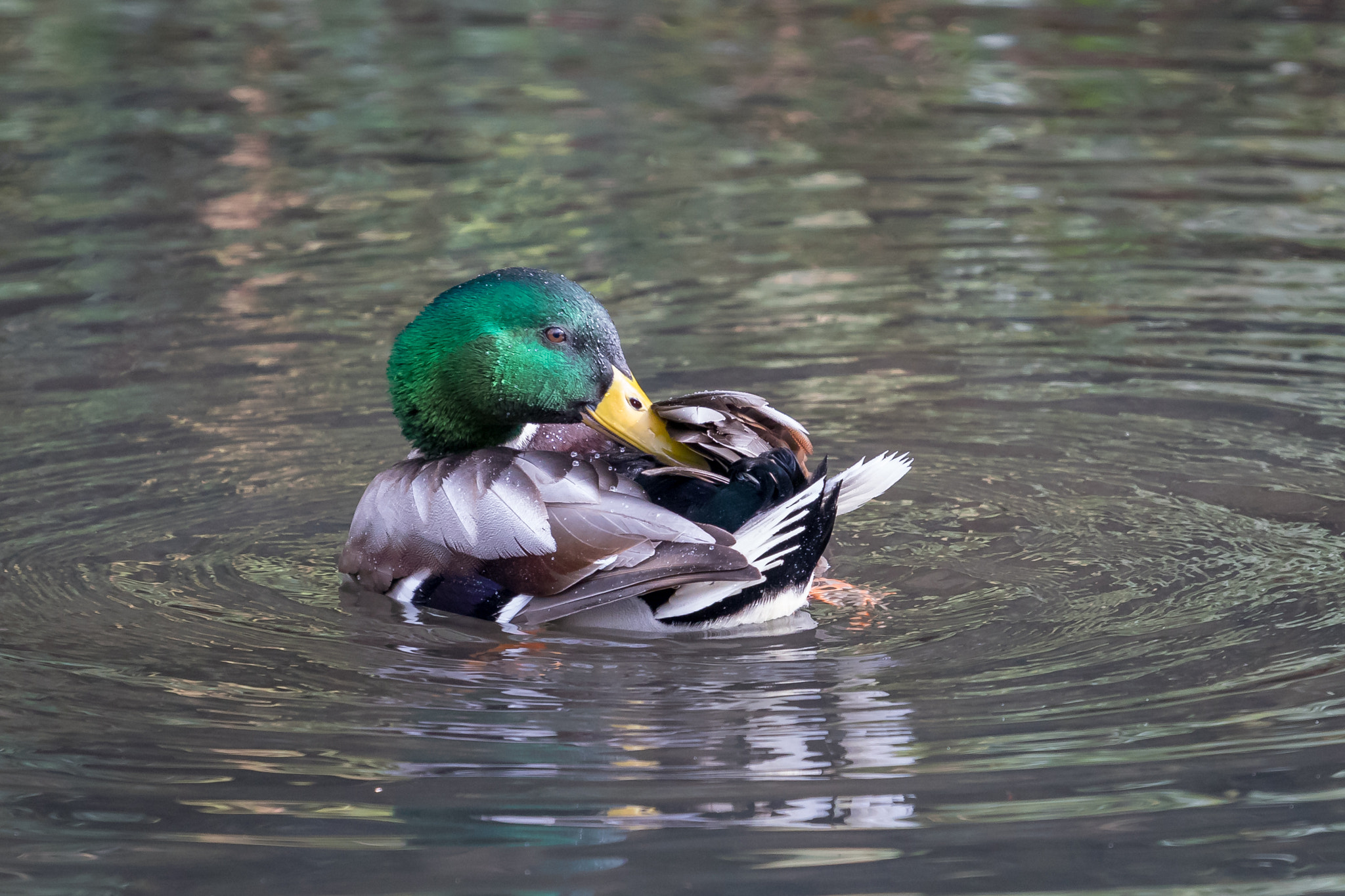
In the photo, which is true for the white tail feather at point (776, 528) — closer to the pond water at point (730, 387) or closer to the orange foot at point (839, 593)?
the pond water at point (730, 387)

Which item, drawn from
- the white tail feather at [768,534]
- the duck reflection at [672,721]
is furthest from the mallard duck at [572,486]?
the duck reflection at [672,721]

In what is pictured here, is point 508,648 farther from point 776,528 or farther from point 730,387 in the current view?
point 730,387

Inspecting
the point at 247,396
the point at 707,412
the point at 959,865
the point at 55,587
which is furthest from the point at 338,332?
the point at 959,865


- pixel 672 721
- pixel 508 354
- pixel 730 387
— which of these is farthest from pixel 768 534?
pixel 730 387

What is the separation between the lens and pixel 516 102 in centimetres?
1209

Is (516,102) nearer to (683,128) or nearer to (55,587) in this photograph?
(683,128)

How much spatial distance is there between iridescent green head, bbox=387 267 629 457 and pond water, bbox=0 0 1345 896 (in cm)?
66

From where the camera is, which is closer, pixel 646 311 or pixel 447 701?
pixel 447 701

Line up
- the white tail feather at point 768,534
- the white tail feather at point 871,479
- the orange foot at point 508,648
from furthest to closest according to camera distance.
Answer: the white tail feather at point 871,479
the orange foot at point 508,648
the white tail feather at point 768,534

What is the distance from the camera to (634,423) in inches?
199

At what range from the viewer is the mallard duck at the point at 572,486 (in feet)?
15.0

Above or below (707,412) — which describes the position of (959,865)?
below

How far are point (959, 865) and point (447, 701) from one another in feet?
4.75

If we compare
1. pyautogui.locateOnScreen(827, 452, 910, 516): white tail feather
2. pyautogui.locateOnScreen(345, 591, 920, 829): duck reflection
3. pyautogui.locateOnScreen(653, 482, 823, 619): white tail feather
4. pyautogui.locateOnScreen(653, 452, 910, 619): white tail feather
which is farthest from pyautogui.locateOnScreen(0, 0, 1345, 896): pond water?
pyautogui.locateOnScreen(827, 452, 910, 516): white tail feather
